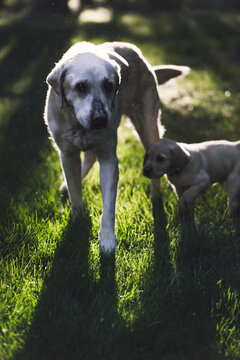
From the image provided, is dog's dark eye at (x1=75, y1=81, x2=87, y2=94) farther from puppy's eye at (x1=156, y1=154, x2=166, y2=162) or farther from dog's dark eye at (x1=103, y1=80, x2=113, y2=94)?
puppy's eye at (x1=156, y1=154, x2=166, y2=162)

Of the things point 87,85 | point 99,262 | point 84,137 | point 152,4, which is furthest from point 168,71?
point 152,4

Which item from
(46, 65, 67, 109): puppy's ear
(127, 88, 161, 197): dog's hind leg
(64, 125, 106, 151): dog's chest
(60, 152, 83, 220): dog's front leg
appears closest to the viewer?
(46, 65, 67, 109): puppy's ear

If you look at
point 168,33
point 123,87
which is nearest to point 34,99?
point 123,87

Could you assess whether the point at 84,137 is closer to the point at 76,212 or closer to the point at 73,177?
the point at 73,177

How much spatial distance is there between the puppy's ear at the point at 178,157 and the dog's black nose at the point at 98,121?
1.03 m

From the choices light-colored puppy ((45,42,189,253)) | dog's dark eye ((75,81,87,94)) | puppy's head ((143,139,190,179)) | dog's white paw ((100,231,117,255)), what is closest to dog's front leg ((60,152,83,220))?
light-colored puppy ((45,42,189,253))

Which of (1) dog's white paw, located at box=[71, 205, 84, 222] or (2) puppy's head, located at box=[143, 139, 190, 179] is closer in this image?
(1) dog's white paw, located at box=[71, 205, 84, 222]

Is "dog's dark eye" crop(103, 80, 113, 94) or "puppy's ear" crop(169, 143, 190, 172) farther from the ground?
"dog's dark eye" crop(103, 80, 113, 94)

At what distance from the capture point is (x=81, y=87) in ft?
10.2

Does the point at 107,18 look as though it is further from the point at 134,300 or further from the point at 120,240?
the point at 134,300

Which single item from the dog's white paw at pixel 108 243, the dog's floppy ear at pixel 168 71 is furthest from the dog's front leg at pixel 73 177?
the dog's floppy ear at pixel 168 71

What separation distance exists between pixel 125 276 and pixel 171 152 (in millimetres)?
1289

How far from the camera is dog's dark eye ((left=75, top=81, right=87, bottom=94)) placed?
308 centimetres

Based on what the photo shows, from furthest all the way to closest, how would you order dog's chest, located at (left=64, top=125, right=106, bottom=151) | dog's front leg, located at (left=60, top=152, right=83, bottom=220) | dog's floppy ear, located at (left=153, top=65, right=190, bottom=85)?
dog's floppy ear, located at (left=153, top=65, right=190, bottom=85), dog's front leg, located at (left=60, top=152, right=83, bottom=220), dog's chest, located at (left=64, top=125, right=106, bottom=151)
